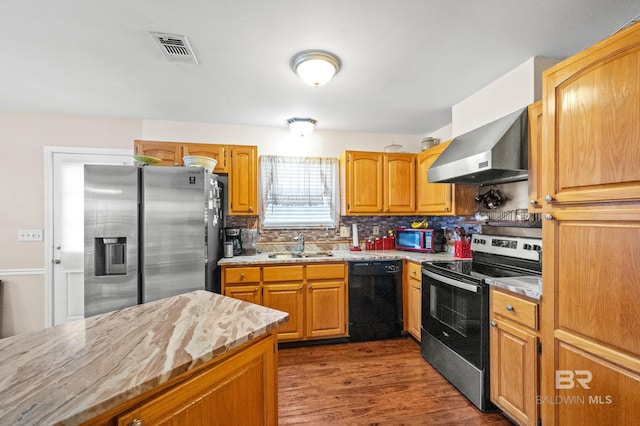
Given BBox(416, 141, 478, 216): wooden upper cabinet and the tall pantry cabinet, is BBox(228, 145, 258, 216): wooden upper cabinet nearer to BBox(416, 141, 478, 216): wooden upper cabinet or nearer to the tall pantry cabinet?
BBox(416, 141, 478, 216): wooden upper cabinet

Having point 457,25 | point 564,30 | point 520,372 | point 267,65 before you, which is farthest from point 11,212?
point 564,30

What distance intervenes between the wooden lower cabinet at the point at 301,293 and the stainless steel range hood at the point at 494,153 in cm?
147

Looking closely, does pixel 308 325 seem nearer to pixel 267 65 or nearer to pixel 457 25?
pixel 267 65

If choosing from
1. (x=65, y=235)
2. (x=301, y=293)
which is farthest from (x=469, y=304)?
(x=65, y=235)

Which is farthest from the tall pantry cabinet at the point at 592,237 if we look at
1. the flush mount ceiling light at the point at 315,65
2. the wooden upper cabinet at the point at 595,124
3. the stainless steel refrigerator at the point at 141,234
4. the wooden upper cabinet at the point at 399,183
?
the stainless steel refrigerator at the point at 141,234

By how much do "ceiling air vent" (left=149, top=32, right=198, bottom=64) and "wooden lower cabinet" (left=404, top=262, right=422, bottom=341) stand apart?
2.64 metres

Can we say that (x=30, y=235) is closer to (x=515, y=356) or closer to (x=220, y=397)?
(x=220, y=397)

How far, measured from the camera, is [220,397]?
0.96 meters

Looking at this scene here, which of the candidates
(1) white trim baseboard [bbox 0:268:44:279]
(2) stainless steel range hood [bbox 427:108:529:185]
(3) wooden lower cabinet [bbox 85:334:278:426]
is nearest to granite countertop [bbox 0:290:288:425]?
Result: (3) wooden lower cabinet [bbox 85:334:278:426]

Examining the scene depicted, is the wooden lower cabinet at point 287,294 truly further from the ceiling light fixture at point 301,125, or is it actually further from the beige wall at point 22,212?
the beige wall at point 22,212

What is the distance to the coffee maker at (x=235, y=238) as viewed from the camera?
3229 millimetres

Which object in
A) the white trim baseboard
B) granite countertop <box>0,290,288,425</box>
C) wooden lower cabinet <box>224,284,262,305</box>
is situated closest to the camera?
granite countertop <box>0,290,288,425</box>

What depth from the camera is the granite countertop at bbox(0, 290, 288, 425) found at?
0.66 metres

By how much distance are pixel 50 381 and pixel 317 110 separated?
287cm
